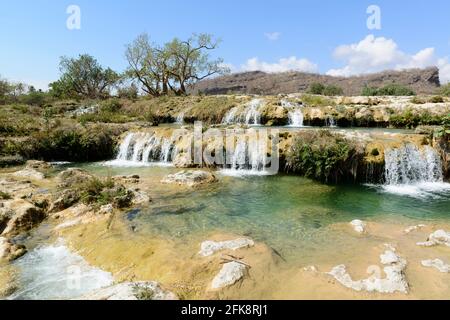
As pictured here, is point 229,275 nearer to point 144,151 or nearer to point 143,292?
point 143,292

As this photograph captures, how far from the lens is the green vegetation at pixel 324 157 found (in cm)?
1205

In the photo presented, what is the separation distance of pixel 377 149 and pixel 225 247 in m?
8.89

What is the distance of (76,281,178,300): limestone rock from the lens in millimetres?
4246

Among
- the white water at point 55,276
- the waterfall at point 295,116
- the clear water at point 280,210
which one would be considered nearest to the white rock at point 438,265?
the clear water at point 280,210

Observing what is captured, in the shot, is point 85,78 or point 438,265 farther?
point 85,78

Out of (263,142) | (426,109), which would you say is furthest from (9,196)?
(426,109)

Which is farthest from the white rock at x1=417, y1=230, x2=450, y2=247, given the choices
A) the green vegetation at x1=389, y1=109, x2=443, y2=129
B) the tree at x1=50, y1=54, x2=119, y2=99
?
the tree at x1=50, y1=54, x2=119, y2=99

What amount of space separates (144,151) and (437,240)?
13.4 m

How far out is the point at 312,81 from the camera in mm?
69875

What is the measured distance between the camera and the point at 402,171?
12203mm

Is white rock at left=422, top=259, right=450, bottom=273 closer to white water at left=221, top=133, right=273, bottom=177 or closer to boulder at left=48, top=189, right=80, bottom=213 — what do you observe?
white water at left=221, top=133, right=273, bottom=177

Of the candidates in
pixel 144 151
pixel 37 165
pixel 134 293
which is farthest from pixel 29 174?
pixel 134 293

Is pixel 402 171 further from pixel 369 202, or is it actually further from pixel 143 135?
pixel 143 135

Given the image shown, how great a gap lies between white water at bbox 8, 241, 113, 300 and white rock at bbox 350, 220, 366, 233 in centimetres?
555
